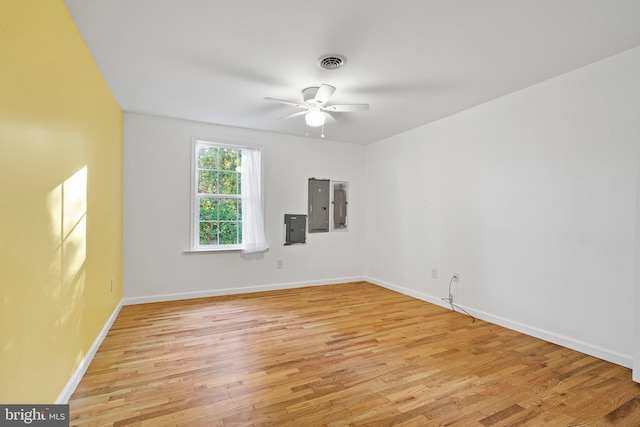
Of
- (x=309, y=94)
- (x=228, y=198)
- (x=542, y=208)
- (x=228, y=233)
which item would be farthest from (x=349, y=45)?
(x=228, y=233)

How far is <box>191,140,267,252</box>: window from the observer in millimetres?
4379

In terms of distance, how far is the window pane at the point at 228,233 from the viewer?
451 cm

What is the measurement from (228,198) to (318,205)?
1479 mm

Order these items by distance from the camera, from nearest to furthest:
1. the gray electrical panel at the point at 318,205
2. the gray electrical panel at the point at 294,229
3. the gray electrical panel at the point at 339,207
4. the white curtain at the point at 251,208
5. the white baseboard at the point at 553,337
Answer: the white baseboard at the point at 553,337
the white curtain at the point at 251,208
the gray electrical panel at the point at 294,229
the gray electrical panel at the point at 318,205
the gray electrical panel at the point at 339,207

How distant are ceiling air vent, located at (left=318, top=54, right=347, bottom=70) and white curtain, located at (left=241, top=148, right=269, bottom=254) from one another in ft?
7.39

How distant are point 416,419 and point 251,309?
2.43m

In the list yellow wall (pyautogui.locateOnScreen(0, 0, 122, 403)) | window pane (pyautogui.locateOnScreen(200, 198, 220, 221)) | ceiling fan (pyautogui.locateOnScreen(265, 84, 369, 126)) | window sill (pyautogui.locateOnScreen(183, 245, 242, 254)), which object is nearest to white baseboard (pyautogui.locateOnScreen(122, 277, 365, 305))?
window sill (pyautogui.locateOnScreen(183, 245, 242, 254))

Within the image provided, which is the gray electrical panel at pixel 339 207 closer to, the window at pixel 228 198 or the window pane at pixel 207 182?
the window at pixel 228 198

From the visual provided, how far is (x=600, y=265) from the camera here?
250 centimetres

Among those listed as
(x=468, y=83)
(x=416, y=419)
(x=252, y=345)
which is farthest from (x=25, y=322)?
(x=468, y=83)

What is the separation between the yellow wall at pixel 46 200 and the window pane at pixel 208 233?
1.74m

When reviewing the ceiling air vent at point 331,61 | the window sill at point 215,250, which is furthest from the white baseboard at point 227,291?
the ceiling air vent at point 331,61

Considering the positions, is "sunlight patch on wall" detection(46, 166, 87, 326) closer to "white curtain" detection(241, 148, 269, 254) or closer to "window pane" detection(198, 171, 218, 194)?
"window pane" detection(198, 171, 218, 194)

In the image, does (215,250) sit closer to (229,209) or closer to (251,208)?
(229,209)
